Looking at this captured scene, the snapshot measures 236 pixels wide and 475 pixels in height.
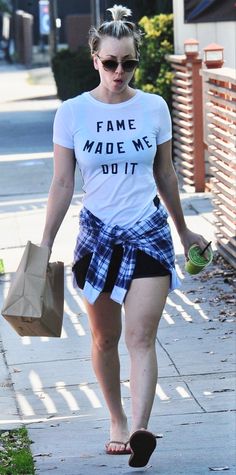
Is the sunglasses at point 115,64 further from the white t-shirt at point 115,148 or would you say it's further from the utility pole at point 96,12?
the utility pole at point 96,12

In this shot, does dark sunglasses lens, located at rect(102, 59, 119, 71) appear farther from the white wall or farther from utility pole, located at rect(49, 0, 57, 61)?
utility pole, located at rect(49, 0, 57, 61)

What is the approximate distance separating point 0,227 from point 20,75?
1016 inches

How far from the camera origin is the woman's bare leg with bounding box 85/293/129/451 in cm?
529

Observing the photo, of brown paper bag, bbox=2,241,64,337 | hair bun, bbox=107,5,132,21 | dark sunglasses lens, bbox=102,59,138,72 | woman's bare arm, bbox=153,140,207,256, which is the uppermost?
hair bun, bbox=107,5,132,21

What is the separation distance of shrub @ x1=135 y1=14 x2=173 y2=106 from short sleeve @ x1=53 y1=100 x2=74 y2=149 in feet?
32.2

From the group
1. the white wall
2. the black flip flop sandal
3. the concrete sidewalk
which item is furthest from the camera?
the white wall

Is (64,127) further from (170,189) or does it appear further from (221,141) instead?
(221,141)

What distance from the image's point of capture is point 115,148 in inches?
201

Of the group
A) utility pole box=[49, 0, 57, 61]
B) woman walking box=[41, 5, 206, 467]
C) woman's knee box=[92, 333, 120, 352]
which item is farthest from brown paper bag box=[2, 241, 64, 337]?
utility pole box=[49, 0, 57, 61]

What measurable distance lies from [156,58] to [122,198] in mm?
10572

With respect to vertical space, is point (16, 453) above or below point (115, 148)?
below

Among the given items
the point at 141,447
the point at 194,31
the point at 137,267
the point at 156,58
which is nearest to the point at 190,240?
the point at 137,267

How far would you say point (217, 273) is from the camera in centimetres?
948

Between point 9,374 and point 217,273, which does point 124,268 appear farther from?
point 217,273
